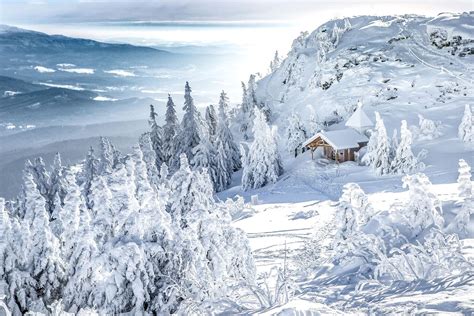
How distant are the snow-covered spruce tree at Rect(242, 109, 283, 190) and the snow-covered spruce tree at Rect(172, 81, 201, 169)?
295 inches

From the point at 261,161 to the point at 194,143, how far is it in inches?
371

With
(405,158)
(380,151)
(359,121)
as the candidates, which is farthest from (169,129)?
(405,158)

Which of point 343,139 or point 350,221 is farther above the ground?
point 350,221

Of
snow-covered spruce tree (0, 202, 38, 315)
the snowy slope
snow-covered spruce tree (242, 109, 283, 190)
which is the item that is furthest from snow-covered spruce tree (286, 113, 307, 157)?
snow-covered spruce tree (0, 202, 38, 315)

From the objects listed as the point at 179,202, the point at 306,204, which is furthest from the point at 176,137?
the point at 179,202

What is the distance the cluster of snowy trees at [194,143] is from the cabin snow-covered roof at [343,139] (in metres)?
10.6

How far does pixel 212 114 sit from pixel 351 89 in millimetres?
23084

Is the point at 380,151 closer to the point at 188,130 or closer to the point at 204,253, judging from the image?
the point at 188,130

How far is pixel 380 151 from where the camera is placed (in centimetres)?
4359

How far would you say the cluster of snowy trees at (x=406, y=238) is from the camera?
11031 millimetres

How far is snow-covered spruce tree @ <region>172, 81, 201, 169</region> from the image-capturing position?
5416 cm

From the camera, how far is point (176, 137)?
180 ft

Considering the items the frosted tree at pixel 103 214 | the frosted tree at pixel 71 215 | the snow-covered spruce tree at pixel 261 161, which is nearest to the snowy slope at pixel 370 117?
the snow-covered spruce tree at pixel 261 161

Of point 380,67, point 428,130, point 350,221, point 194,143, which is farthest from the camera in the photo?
point 380,67
